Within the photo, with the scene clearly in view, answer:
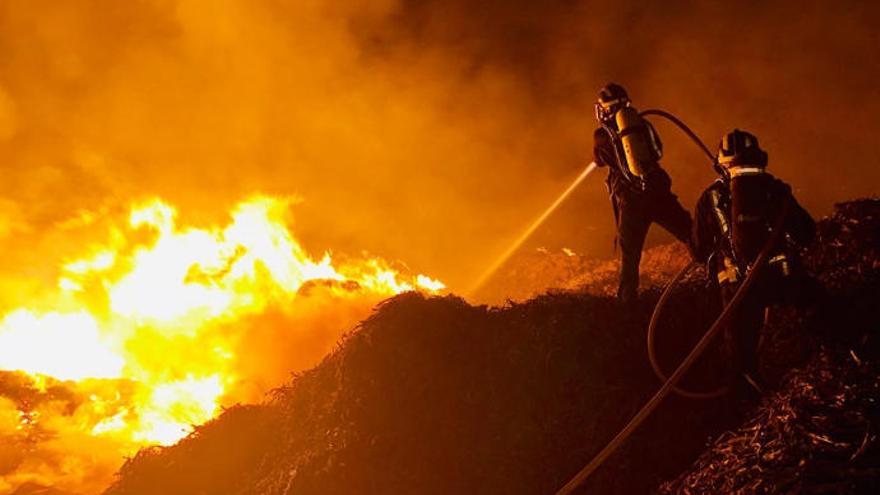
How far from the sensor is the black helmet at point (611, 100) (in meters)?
7.57

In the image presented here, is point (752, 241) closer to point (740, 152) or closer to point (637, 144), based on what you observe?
point (740, 152)

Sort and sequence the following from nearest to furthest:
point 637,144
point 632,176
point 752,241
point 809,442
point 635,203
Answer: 1. point 809,442
2. point 752,241
3. point 637,144
4. point 632,176
5. point 635,203

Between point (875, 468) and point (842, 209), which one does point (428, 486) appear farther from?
point (842, 209)

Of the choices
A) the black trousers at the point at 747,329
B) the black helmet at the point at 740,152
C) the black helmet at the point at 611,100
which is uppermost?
the black helmet at the point at 611,100

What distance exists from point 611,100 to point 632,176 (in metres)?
1.12

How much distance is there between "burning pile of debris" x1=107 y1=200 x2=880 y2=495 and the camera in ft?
21.3

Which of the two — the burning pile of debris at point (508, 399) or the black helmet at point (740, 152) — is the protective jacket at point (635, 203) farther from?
the black helmet at point (740, 152)

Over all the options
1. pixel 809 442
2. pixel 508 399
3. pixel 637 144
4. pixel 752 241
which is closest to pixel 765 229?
pixel 752 241

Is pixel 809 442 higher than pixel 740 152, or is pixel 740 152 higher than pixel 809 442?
pixel 740 152

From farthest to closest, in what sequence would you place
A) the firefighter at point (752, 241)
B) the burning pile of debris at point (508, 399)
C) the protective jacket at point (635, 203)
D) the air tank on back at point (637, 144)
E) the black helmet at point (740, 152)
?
the protective jacket at point (635, 203) < the air tank on back at point (637, 144) < the burning pile of debris at point (508, 399) < the black helmet at point (740, 152) < the firefighter at point (752, 241)

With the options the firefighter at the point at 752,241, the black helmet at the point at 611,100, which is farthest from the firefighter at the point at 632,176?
the firefighter at the point at 752,241

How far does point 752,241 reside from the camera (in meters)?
5.54

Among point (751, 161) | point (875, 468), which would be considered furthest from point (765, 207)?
point (875, 468)

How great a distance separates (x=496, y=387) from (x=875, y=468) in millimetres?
4889
